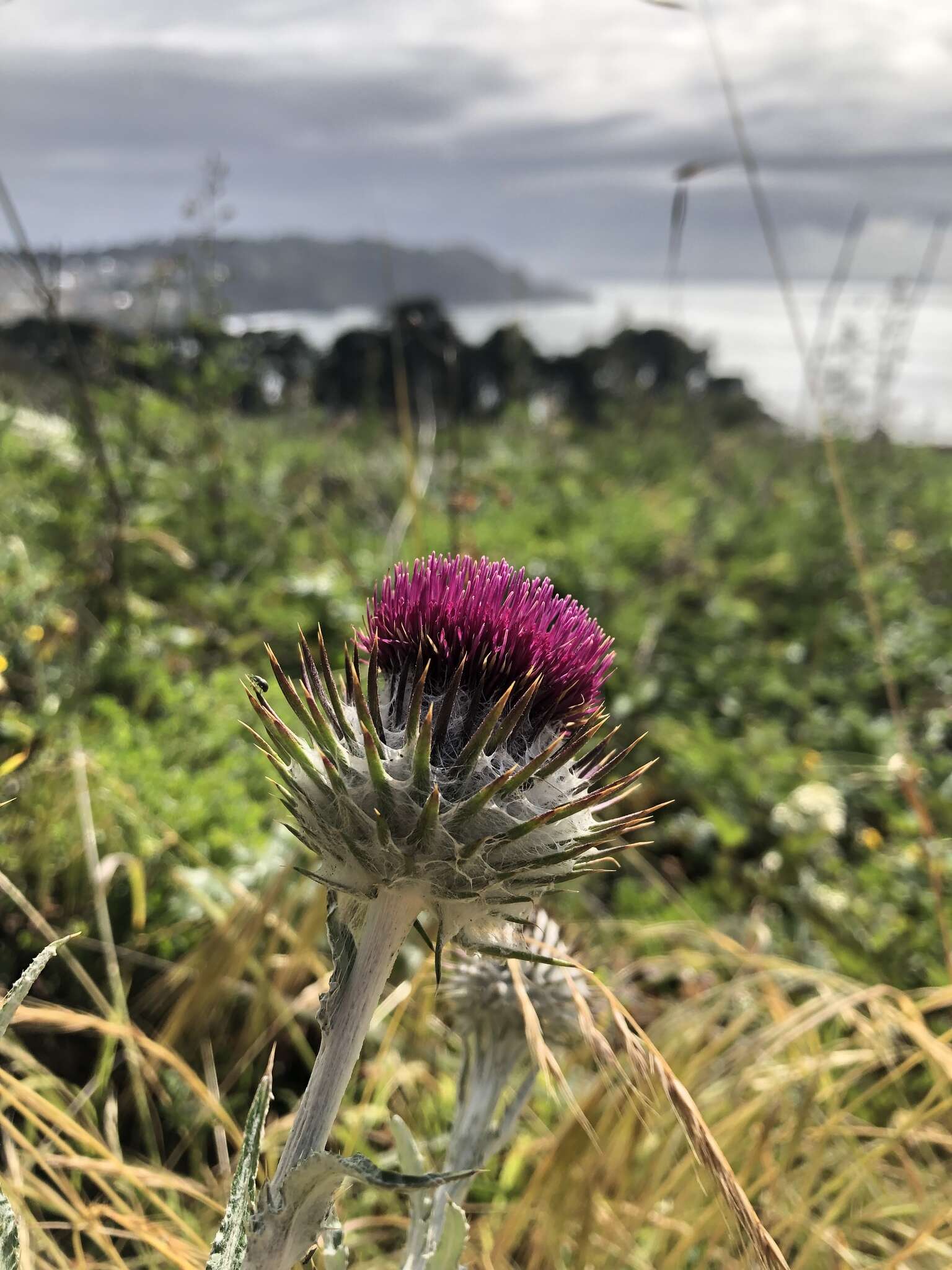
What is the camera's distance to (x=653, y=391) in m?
12.4

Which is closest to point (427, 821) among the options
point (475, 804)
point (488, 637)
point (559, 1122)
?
point (475, 804)

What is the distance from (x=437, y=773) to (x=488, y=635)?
21 centimetres

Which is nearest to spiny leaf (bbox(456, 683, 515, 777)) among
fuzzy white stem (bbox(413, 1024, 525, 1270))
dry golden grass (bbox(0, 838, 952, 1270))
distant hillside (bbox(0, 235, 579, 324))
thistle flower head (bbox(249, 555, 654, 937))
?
thistle flower head (bbox(249, 555, 654, 937))

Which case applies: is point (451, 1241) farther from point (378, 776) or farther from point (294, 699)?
point (294, 699)

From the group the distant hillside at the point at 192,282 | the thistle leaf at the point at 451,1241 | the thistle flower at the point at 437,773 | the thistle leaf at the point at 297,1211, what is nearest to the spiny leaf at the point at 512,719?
the thistle flower at the point at 437,773

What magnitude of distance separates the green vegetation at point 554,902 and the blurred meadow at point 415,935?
19mm

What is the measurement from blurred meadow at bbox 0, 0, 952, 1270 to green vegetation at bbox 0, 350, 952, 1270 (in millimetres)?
19

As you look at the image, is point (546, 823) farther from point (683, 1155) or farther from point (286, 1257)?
point (683, 1155)

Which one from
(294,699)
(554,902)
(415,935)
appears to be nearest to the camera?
(294,699)

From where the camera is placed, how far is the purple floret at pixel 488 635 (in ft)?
4.34

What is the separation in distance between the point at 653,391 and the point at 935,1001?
10.8 meters

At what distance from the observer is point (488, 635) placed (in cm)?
133

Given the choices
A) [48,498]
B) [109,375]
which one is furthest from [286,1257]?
[109,375]

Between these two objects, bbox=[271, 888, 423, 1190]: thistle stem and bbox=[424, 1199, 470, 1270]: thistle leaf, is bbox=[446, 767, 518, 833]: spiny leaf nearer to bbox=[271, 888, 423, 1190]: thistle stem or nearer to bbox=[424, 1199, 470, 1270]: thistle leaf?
bbox=[271, 888, 423, 1190]: thistle stem
